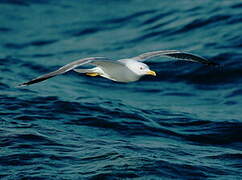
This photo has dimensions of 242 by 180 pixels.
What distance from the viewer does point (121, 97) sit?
39.7ft

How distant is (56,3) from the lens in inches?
838

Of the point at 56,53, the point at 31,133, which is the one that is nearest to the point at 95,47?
the point at 56,53

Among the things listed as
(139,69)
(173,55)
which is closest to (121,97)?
(173,55)

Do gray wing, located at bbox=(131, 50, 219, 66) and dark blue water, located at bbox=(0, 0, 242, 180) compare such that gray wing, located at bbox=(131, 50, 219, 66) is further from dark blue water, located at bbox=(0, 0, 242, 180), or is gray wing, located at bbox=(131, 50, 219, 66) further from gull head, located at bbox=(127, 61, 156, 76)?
dark blue water, located at bbox=(0, 0, 242, 180)

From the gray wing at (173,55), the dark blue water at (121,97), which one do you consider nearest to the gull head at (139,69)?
the gray wing at (173,55)

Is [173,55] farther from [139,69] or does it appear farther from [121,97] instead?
[121,97]

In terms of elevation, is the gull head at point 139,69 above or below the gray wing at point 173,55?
below

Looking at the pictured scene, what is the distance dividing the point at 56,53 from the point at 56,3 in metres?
5.44

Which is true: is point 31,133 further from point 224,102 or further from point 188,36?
point 188,36

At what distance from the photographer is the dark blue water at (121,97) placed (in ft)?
26.5

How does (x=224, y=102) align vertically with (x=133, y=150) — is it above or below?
above

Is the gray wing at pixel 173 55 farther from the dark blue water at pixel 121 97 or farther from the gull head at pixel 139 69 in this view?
the dark blue water at pixel 121 97

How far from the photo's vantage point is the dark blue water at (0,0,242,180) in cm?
806

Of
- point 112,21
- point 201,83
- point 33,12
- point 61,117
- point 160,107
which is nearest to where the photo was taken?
point 61,117
